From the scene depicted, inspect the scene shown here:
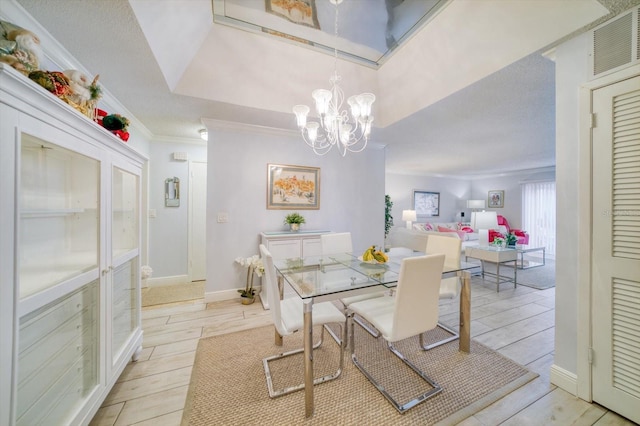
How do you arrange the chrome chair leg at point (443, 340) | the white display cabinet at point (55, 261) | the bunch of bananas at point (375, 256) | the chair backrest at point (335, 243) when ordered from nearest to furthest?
the white display cabinet at point (55, 261) → the chrome chair leg at point (443, 340) → the bunch of bananas at point (375, 256) → the chair backrest at point (335, 243)

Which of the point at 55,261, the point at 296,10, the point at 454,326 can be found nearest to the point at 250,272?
the point at 55,261

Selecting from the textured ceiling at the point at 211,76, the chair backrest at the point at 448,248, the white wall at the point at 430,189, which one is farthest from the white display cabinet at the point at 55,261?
the white wall at the point at 430,189

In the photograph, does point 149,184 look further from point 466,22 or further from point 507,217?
point 507,217

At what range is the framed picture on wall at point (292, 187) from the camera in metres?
3.33

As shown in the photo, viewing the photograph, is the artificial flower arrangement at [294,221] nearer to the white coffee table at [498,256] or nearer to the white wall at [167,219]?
the white wall at [167,219]

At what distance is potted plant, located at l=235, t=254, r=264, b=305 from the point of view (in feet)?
9.38

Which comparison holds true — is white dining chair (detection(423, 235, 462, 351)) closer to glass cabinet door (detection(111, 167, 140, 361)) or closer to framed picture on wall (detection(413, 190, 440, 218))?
glass cabinet door (detection(111, 167, 140, 361))

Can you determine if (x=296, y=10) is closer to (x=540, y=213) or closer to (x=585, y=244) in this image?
(x=585, y=244)

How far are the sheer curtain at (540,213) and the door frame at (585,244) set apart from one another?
6.36 m

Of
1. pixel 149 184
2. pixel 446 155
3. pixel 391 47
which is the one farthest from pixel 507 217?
pixel 149 184

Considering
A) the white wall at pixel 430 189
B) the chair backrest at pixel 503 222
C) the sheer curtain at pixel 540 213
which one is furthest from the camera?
the white wall at pixel 430 189

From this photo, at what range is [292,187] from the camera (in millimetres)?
3426

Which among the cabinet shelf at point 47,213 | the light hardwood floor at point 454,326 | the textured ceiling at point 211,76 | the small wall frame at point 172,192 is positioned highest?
the textured ceiling at point 211,76

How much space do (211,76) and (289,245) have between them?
2.09 meters
